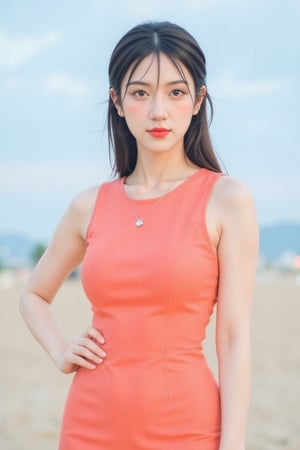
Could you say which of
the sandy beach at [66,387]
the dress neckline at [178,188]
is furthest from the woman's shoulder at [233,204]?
the sandy beach at [66,387]

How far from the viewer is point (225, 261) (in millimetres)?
2369

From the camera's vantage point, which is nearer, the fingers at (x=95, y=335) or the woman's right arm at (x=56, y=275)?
the fingers at (x=95, y=335)

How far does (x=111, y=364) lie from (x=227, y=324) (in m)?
0.33

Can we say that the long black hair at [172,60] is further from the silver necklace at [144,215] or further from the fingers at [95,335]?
the fingers at [95,335]

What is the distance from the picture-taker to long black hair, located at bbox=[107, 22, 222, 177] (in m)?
2.49

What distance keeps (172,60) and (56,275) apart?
2.61ft

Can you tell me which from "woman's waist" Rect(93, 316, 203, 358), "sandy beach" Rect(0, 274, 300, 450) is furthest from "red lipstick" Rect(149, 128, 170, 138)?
"sandy beach" Rect(0, 274, 300, 450)

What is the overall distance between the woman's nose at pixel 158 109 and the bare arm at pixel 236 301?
0.28 meters

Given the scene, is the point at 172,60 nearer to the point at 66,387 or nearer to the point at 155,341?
the point at 155,341

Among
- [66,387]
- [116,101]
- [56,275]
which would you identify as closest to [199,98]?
[116,101]

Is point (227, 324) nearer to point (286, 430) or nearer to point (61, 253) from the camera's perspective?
point (61, 253)

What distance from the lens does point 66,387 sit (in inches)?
342

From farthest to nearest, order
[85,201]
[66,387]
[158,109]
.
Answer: [66,387] < [85,201] < [158,109]

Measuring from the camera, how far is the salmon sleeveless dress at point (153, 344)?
2.34 metres
